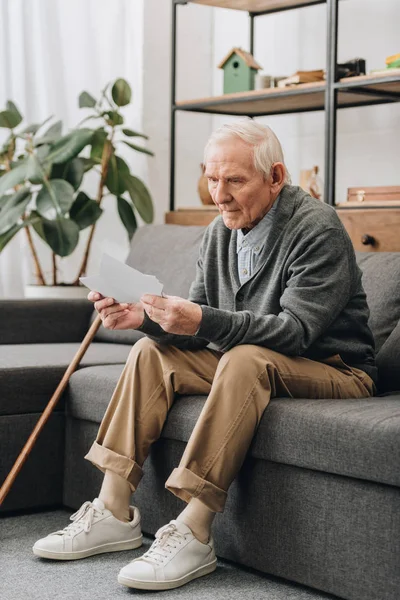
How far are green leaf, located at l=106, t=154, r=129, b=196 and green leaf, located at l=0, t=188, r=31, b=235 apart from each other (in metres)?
0.44

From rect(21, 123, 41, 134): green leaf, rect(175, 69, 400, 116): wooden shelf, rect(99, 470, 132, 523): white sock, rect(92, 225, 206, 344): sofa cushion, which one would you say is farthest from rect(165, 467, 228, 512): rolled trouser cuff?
rect(21, 123, 41, 134): green leaf

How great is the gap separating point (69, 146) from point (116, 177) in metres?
0.33

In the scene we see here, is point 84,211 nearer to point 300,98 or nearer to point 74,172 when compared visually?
point 74,172

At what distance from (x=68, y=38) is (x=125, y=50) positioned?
30cm

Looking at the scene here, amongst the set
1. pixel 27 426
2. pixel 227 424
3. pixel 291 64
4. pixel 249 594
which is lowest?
pixel 249 594

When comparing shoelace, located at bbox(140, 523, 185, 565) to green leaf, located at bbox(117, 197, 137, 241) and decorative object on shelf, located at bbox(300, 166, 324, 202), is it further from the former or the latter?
green leaf, located at bbox(117, 197, 137, 241)

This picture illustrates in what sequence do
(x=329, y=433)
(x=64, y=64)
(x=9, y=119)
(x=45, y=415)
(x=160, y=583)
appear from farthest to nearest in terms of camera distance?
(x=64, y=64) < (x=9, y=119) < (x=45, y=415) < (x=160, y=583) < (x=329, y=433)

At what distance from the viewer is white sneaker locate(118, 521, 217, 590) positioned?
6.66 ft

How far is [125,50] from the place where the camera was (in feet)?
14.6

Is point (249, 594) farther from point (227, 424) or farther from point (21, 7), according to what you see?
point (21, 7)

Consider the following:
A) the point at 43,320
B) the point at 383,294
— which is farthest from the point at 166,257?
the point at 383,294

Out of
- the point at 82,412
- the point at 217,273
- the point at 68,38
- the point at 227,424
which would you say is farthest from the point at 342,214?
the point at 68,38

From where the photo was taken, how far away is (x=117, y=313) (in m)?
2.23

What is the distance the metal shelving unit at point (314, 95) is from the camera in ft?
10.8
